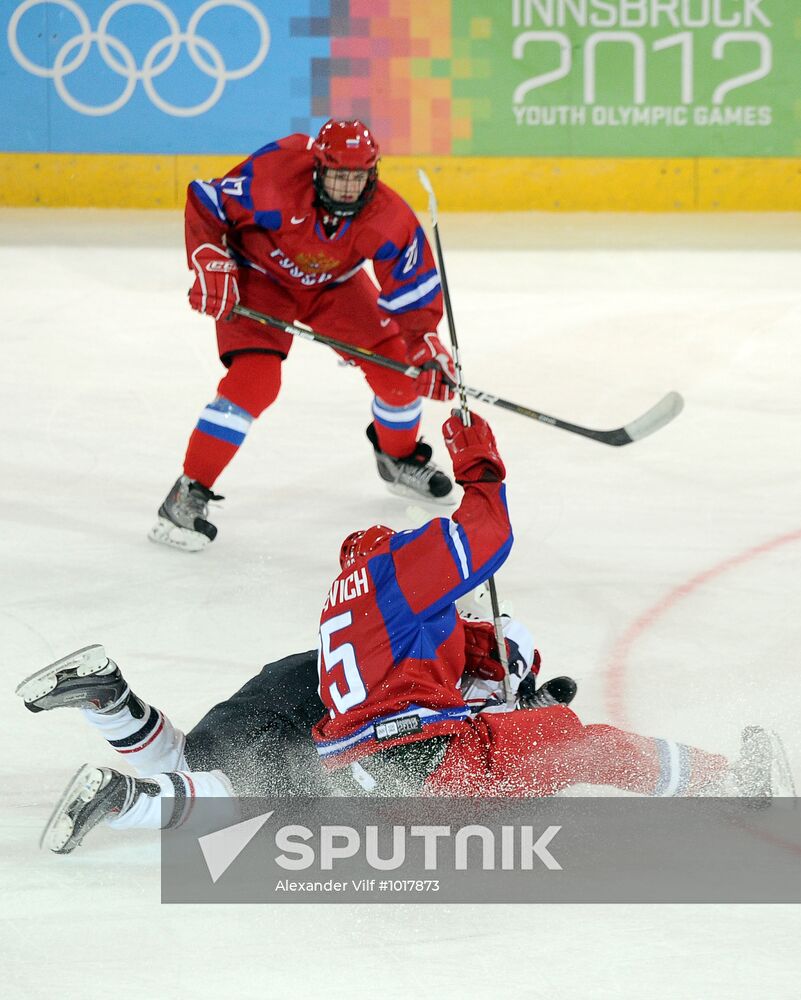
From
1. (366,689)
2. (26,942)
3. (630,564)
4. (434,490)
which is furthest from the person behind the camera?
(434,490)

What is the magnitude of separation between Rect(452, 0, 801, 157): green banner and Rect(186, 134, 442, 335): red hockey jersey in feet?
12.3

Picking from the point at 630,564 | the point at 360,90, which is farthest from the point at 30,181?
the point at 630,564

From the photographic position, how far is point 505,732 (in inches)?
89.7

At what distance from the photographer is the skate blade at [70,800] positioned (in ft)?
6.68

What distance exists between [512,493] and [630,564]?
1.89 feet

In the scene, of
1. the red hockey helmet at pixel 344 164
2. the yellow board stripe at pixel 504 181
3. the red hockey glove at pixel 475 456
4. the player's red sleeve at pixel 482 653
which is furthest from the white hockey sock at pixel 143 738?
the yellow board stripe at pixel 504 181

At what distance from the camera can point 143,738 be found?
7.68ft

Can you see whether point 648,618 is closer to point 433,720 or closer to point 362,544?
point 362,544

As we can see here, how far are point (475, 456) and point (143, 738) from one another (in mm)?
688

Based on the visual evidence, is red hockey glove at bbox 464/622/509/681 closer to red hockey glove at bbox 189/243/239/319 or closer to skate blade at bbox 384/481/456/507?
red hockey glove at bbox 189/243/239/319

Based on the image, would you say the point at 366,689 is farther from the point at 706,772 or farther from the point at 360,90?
the point at 360,90

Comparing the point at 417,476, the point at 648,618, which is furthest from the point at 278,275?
the point at 648,618

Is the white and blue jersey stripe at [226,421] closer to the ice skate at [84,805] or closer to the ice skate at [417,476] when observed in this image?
the ice skate at [417,476]

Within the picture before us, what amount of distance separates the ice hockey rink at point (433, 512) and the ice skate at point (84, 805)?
0.37 feet
